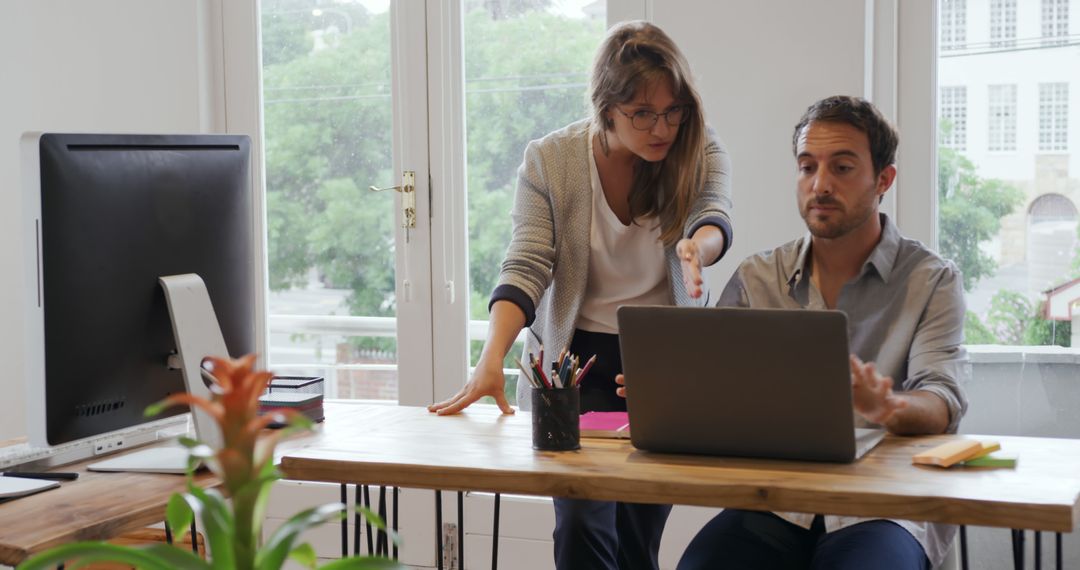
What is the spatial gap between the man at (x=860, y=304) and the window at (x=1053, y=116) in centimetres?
112

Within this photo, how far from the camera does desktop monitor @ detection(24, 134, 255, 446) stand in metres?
1.61

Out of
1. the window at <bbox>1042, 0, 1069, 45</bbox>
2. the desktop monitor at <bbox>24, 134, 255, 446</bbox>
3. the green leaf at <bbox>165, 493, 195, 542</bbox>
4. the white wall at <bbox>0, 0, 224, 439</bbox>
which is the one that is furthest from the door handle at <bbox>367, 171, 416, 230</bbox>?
the green leaf at <bbox>165, 493, 195, 542</bbox>

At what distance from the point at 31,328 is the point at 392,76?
78.9 inches

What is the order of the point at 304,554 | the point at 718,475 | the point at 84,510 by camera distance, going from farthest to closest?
the point at 84,510 < the point at 718,475 < the point at 304,554

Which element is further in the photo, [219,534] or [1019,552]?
[1019,552]

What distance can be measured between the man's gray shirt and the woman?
0.14 m

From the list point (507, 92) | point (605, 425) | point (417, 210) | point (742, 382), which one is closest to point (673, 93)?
point (605, 425)

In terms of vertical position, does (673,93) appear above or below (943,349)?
above

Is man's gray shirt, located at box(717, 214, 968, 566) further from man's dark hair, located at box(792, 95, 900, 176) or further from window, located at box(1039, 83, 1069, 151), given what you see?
window, located at box(1039, 83, 1069, 151)

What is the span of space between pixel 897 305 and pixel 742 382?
0.54m

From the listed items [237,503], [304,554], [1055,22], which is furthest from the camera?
[1055,22]

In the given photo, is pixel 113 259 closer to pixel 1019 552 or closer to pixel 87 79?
pixel 1019 552

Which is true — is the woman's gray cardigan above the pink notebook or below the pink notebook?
above

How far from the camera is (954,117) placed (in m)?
2.94
